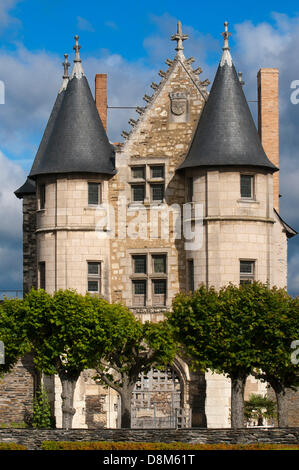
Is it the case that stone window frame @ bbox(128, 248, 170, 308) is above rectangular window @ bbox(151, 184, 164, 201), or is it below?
below

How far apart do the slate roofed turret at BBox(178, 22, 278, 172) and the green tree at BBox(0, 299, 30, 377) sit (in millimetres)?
9647

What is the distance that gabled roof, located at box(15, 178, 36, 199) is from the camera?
56.6 metres

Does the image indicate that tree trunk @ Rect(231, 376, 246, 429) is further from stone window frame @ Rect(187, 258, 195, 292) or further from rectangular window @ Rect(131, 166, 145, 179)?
rectangular window @ Rect(131, 166, 145, 179)

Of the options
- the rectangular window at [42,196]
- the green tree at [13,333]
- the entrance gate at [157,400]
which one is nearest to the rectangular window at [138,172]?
the rectangular window at [42,196]

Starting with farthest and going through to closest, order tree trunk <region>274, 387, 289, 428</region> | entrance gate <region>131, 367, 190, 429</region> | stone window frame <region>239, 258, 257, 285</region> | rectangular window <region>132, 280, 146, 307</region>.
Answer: rectangular window <region>132, 280, 146, 307</region> < entrance gate <region>131, 367, 190, 429</region> < stone window frame <region>239, 258, 257, 285</region> < tree trunk <region>274, 387, 289, 428</region>

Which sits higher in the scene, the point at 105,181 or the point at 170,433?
the point at 105,181

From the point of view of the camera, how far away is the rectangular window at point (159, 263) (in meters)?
52.0

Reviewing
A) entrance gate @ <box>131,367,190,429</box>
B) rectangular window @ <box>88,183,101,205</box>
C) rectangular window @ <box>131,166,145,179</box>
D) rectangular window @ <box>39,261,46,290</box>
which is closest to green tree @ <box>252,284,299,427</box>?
entrance gate @ <box>131,367,190,429</box>

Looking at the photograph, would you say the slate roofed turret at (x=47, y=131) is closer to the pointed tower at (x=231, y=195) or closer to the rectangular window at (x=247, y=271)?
the pointed tower at (x=231, y=195)

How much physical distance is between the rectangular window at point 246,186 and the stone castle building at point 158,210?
4 centimetres

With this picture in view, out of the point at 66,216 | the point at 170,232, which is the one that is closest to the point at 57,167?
the point at 66,216

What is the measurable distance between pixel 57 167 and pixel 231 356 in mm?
12474

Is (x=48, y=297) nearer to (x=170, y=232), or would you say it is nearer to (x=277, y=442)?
(x=170, y=232)

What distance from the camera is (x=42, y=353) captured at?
151 ft
